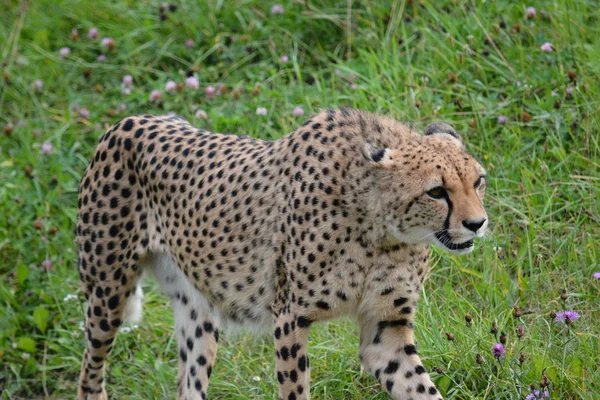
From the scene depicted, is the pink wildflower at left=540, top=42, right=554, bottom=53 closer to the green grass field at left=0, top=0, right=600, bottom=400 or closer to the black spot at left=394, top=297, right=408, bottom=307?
the green grass field at left=0, top=0, right=600, bottom=400

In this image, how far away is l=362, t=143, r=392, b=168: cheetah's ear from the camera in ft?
11.8

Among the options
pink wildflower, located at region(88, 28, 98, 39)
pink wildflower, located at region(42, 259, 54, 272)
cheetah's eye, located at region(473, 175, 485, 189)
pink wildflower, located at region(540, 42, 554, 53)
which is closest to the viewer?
cheetah's eye, located at region(473, 175, 485, 189)

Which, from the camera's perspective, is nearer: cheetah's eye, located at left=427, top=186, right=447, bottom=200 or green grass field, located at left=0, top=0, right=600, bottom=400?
cheetah's eye, located at left=427, top=186, right=447, bottom=200

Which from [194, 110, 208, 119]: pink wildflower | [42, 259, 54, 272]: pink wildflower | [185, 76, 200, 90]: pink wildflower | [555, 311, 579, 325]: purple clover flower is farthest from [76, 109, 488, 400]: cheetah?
[185, 76, 200, 90]: pink wildflower

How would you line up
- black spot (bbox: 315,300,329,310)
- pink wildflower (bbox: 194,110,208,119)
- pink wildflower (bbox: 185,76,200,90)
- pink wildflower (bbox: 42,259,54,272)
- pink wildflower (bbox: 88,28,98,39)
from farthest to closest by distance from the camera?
1. pink wildflower (bbox: 88,28,98,39)
2. pink wildflower (bbox: 185,76,200,90)
3. pink wildflower (bbox: 194,110,208,119)
4. pink wildflower (bbox: 42,259,54,272)
5. black spot (bbox: 315,300,329,310)

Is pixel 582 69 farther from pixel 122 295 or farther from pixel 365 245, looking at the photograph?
pixel 122 295

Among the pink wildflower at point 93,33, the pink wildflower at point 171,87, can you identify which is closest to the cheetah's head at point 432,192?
the pink wildflower at point 171,87

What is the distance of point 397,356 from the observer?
3816 mm

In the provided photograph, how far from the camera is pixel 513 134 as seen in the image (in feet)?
16.3

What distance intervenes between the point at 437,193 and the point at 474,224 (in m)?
0.17

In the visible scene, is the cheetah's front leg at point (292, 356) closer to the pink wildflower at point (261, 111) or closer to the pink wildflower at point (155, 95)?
the pink wildflower at point (261, 111)

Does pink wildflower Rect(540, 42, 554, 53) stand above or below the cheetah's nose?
below

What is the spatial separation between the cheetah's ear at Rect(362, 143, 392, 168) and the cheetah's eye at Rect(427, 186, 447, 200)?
7.6 inches

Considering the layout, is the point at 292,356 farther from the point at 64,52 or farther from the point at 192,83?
the point at 64,52
